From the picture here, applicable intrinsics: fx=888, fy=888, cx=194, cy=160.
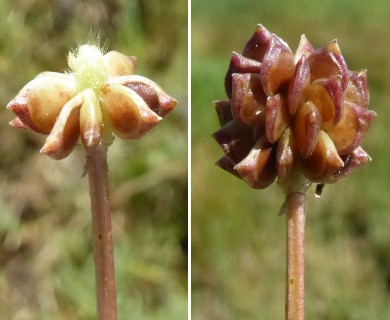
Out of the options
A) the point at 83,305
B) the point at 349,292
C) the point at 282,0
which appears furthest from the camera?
the point at 282,0

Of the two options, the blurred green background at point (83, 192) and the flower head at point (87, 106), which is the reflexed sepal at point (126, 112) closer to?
the flower head at point (87, 106)

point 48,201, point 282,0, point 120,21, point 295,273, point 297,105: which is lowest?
point 295,273

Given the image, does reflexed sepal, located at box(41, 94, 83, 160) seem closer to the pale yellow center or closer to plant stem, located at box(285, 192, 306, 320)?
the pale yellow center

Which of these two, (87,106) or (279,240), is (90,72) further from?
(279,240)

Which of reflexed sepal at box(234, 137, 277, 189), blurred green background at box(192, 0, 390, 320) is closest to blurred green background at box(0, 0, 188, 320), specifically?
blurred green background at box(192, 0, 390, 320)

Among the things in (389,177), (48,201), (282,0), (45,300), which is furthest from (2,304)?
(282,0)

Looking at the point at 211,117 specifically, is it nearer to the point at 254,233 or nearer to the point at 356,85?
the point at 254,233
